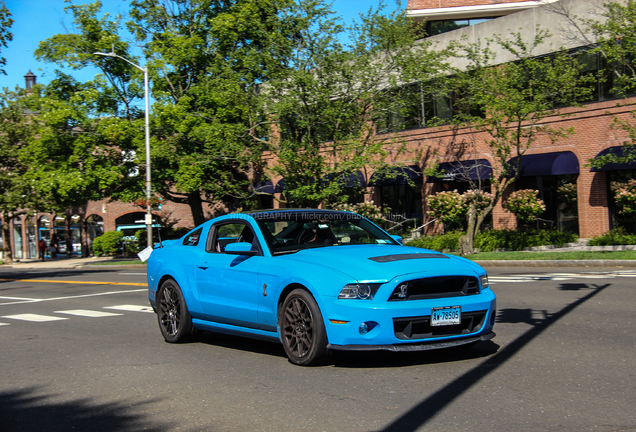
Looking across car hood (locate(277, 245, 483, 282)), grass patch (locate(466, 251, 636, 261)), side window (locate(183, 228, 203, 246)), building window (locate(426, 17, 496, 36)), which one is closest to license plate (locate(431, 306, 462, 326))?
car hood (locate(277, 245, 483, 282))

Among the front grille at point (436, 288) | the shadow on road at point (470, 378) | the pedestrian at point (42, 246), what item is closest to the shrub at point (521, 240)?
the shadow on road at point (470, 378)

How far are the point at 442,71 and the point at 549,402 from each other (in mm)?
24457

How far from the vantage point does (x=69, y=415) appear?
5.18 metres

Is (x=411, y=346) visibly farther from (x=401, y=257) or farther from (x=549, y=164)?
(x=549, y=164)

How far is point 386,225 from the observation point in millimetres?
34469

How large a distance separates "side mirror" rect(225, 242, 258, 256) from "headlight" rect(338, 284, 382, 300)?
143cm

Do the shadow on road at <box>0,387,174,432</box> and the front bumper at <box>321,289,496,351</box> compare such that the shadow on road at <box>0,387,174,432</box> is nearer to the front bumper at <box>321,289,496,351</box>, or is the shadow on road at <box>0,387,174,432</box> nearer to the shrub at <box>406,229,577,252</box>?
the front bumper at <box>321,289,496,351</box>

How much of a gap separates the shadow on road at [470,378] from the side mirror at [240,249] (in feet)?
8.55

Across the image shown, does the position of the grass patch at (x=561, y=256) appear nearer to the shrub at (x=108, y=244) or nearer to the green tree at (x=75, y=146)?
the green tree at (x=75, y=146)

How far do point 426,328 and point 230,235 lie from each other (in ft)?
9.97

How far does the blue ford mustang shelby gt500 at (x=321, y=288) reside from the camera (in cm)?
587

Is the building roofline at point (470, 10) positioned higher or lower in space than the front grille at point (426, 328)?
higher

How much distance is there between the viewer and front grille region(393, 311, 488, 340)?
Answer: 585 cm

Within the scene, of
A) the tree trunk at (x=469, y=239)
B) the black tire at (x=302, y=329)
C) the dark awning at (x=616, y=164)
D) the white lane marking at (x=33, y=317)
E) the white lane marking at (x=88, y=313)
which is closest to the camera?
the black tire at (x=302, y=329)
